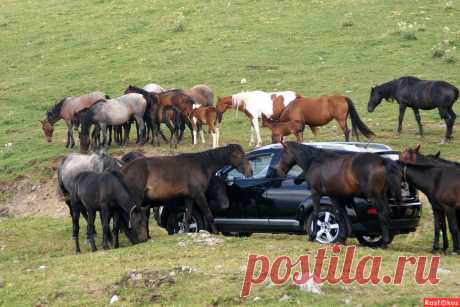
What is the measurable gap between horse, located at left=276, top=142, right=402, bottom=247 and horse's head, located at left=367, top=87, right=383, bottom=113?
12151 millimetres

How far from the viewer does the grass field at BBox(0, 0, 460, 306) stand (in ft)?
39.2

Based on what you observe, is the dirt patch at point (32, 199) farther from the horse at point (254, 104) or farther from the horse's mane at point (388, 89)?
the horse's mane at point (388, 89)

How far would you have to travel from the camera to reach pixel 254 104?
2478 centimetres

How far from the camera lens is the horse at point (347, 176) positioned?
45.6 ft

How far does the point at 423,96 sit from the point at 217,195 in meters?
11.0

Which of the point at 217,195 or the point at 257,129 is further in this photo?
the point at 257,129

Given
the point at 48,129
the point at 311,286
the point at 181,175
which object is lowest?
the point at 48,129

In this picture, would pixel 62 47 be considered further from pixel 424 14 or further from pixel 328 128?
pixel 328 128

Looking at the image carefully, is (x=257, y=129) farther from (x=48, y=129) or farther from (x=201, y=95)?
(x=48, y=129)

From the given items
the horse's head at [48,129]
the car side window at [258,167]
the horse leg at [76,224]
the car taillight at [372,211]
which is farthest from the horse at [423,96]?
the horse leg at [76,224]

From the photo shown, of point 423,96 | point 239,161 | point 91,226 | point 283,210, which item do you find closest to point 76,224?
point 91,226

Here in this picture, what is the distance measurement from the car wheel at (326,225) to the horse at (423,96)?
10.3 meters

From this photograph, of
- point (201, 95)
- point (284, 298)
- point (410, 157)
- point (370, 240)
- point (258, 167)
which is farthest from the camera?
point (201, 95)

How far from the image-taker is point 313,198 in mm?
14438
